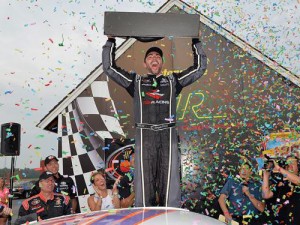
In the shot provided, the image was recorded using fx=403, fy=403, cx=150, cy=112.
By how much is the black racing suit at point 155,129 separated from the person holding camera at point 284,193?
1.49m

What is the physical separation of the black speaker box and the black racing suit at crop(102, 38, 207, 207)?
9.9 inches

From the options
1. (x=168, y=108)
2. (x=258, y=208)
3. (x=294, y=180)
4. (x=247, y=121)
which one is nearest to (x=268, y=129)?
(x=247, y=121)

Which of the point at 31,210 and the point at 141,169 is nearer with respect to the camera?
the point at 141,169

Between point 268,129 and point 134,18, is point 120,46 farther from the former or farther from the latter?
point 134,18

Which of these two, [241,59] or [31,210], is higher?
[241,59]

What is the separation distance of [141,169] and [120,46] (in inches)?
201

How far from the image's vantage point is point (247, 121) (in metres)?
7.39

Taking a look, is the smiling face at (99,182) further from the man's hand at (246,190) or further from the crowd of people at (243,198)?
the man's hand at (246,190)

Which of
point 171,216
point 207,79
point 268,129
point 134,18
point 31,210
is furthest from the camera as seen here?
point 207,79

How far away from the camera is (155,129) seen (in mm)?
3266

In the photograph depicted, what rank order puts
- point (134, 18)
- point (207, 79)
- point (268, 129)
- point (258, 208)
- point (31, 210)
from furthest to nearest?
point (207, 79)
point (268, 129)
point (258, 208)
point (31, 210)
point (134, 18)

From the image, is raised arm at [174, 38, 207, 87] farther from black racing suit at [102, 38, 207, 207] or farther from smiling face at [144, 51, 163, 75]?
smiling face at [144, 51, 163, 75]

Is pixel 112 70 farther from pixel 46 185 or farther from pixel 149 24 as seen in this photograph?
pixel 46 185

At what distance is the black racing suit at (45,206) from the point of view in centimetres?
464
